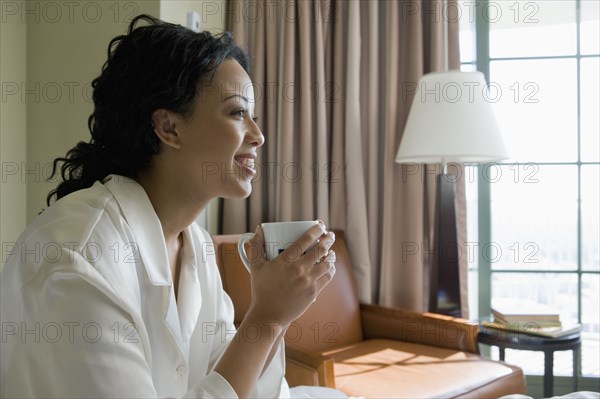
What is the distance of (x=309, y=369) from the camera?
1911 mm

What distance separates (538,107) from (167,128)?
2.60 m

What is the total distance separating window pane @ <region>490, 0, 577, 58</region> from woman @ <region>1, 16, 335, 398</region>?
94.2 inches

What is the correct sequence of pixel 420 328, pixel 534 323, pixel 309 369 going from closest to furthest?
pixel 309 369
pixel 534 323
pixel 420 328

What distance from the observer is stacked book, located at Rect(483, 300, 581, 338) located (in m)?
2.48

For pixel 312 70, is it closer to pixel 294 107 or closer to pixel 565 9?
pixel 294 107

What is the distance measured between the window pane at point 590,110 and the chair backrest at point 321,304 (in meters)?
1.43

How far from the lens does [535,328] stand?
2506 mm

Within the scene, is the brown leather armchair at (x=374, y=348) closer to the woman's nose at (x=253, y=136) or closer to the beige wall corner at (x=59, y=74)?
the beige wall corner at (x=59, y=74)

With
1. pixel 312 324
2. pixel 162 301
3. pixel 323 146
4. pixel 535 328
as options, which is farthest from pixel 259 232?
pixel 323 146

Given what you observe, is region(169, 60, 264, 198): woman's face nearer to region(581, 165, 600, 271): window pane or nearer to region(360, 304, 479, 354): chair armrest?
region(360, 304, 479, 354): chair armrest

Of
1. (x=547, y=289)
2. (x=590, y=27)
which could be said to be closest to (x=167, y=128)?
(x=547, y=289)

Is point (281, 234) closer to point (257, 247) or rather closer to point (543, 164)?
point (257, 247)

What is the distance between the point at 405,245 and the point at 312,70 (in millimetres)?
1036

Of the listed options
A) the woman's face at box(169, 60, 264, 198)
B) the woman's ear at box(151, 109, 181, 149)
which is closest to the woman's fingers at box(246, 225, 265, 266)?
the woman's face at box(169, 60, 264, 198)
